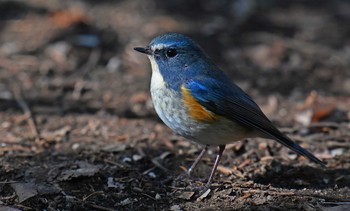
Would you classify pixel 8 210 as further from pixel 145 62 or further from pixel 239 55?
pixel 239 55

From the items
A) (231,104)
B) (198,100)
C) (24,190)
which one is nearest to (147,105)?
(231,104)

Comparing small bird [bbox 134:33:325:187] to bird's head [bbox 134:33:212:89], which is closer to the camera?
small bird [bbox 134:33:325:187]

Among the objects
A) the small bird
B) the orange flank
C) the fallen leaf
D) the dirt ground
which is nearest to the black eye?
the small bird

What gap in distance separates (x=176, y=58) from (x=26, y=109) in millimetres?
2229

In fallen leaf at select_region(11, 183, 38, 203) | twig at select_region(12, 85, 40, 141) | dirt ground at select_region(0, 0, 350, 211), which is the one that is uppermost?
dirt ground at select_region(0, 0, 350, 211)

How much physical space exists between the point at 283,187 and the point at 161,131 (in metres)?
1.65

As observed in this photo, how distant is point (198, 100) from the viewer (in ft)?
16.3

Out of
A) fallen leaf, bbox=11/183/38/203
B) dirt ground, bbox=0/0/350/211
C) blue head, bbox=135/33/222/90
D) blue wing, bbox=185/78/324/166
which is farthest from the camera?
blue head, bbox=135/33/222/90

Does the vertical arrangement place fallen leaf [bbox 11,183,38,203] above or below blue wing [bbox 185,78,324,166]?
below

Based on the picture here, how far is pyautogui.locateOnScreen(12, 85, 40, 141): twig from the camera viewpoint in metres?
6.18

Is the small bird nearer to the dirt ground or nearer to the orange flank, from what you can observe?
the orange flank

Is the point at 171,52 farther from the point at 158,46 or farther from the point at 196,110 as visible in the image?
the point at 196,110

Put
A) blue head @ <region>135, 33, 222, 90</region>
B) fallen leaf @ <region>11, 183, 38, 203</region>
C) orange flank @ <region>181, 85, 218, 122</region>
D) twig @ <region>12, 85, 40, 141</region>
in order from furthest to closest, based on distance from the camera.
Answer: twig @ <region>12, 85, 40, 141</region> → blue head @ <region>135, 33, 222, 90</region> → orange flank @ <region>181, 85, 218, 122</region> → fallen leaf @ <region>11, 183, 38, 203</region>

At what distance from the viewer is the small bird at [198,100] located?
16.2ft
